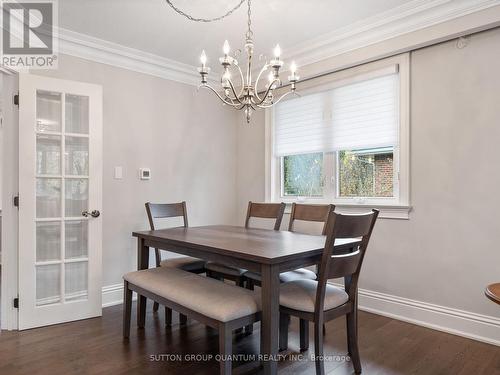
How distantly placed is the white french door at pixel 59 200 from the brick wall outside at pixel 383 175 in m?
2.53

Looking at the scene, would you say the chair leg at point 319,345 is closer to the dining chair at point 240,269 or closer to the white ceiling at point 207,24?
the dining chair at point 240,269

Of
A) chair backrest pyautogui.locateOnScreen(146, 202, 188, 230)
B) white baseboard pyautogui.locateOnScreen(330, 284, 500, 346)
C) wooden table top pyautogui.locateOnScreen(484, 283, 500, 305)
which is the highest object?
chair backrest pyautogui.locateOnScreen(146, 202, 188, 230)

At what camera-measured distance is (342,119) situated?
335 centimetres

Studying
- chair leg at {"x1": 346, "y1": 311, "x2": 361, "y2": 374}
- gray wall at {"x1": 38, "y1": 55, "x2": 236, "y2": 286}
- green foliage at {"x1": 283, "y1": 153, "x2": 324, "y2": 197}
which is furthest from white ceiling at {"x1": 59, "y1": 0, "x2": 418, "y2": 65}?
chair leg at {"x1": 346, "y1": 311, "x2": 361, "y2": 374}

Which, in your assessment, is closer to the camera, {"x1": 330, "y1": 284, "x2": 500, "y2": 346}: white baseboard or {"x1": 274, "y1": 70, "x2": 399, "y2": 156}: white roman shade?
{"x1": 330, "y1": 284, "x2": 500, "y2": 346}: white baseboard

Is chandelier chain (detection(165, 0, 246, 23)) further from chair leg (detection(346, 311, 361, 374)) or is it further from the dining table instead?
chair leg (detection(346, 311, 361, 374))

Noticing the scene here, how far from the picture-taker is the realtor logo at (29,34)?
2.56 m

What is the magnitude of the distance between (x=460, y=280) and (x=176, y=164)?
2.92 m

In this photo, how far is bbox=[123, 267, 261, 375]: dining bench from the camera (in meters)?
1.71

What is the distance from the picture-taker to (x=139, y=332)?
8.57 ft

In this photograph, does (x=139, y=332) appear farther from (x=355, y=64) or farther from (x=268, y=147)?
(x=355, y=64)

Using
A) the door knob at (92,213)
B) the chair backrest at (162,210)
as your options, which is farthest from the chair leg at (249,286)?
the door knob at (92,213)

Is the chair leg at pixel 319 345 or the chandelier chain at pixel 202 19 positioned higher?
the chandelier chain at pixel 202 19

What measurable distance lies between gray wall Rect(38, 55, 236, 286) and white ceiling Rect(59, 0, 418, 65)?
0.42 meters
